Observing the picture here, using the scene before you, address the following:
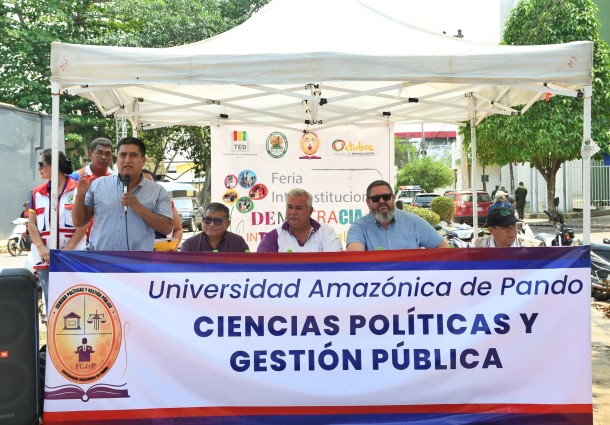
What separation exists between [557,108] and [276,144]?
20167 mm

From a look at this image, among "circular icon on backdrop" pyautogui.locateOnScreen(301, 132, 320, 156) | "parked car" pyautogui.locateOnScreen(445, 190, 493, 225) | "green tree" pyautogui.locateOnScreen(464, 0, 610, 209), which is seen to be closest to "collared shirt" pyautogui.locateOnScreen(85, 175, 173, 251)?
"circular icon on backdrop" pyautogui.locateOnScreen(301, 132, 320, 156)

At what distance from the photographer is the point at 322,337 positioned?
515 cm

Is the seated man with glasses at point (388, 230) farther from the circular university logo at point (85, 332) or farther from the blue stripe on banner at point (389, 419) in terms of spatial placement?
the circular university logo at point (85, 332)

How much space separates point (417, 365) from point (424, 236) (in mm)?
1439

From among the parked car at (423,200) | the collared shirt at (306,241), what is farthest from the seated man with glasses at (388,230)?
the parked car at (423,200)

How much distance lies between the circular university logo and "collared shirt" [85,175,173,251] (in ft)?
2.65

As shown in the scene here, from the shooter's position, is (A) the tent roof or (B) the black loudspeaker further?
(A) the tent roof

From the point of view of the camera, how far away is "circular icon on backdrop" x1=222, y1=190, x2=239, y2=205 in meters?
10.2

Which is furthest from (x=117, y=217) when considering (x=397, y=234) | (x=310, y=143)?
(x=310, y=143)

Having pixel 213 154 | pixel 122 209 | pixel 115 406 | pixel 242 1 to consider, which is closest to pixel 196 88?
pixel 213 154

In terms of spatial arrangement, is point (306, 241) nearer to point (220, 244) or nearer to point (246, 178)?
point (220, 244)

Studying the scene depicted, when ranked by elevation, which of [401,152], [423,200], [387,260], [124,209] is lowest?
[387,260]

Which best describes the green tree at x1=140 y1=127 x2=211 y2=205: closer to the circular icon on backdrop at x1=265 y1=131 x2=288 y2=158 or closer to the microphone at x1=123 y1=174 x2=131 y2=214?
the circular icon on backdrop at x1=265 y1=131 x2=288 y2=158

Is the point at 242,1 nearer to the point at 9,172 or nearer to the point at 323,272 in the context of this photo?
the point at 9,172
